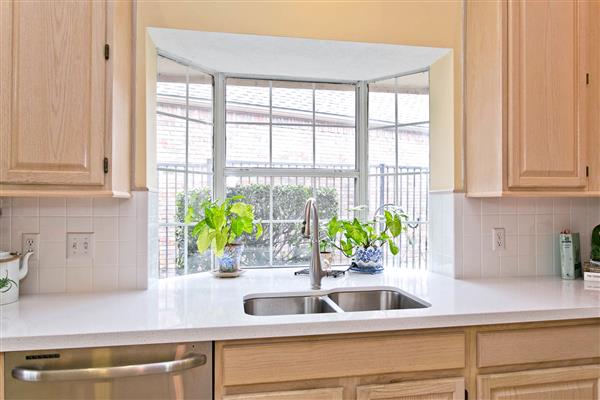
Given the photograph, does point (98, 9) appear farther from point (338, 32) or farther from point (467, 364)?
point (467, 364)

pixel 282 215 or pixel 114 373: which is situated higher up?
pixel 282 215

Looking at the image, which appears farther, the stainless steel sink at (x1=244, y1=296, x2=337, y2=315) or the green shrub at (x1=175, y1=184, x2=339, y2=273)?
the green shrub at (x1=175, y1=184, x2=339, y2=273)

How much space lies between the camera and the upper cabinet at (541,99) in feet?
5.55

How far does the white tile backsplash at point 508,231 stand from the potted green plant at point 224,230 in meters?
1.00

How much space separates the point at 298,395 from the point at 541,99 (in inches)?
61.6

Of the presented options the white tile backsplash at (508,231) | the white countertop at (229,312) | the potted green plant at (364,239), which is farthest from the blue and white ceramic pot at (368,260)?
the white tile backsplash at (508,231)

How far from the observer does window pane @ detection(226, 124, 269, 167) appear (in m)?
2.19

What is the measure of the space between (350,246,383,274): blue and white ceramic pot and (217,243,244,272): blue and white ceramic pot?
62 centimetres

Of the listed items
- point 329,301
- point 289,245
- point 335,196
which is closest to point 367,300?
point 329,301

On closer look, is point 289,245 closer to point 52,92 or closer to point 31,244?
point 31,244

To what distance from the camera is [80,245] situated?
5.48ft

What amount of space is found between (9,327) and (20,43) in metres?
0.95

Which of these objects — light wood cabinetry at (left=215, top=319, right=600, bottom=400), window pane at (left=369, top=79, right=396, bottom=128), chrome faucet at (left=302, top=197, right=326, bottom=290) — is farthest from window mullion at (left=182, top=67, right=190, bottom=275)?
window pane at (left=369, top=79, right=396, bottom=128)

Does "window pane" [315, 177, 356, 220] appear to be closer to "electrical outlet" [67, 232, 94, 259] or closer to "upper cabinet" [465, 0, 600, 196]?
"upper cabinet" [465, 0, 600, 196]
